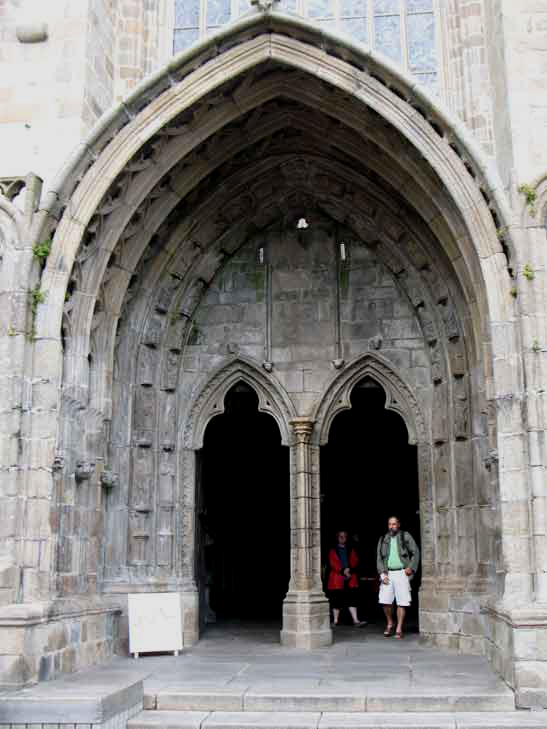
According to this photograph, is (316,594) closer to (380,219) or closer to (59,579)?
(59,579)

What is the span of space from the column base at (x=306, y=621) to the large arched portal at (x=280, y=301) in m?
0.02

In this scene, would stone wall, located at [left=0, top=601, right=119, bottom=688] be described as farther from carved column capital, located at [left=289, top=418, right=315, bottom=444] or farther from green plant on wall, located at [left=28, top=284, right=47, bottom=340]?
carved column capital, located at [left=289, top=418, right=315, bottom=444]

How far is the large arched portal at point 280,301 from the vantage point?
8.93 m

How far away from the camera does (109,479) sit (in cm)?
981

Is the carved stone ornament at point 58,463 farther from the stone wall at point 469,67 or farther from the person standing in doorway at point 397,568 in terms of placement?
the stone wall at point 469,67

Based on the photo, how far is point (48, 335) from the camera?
854 centimetres

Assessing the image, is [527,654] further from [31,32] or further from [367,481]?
[367,481]

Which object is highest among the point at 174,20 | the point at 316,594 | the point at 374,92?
the point at 174,20

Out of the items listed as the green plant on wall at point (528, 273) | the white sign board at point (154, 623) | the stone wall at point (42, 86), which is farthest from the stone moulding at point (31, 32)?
the white sign board at point (154, 623)

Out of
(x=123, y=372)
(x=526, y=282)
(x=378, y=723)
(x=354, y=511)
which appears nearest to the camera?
(x=378, y=723)

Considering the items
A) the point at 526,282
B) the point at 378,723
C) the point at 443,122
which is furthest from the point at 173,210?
the point at 378,723

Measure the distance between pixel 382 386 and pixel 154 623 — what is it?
3964 millimetres

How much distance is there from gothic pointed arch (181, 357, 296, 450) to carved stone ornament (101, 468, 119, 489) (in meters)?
1.19

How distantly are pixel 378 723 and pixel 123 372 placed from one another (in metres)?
5.37
